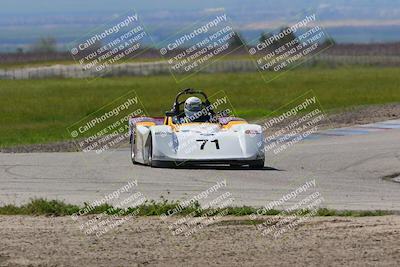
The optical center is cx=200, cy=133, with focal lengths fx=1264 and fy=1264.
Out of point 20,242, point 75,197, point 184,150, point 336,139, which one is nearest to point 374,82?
point 336,139

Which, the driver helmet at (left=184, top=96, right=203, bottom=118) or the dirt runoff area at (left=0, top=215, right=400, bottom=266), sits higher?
the driver helmet at (left=184, top=96, right=203, bottom=118)

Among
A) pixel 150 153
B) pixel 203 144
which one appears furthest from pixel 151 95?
pixel 203 144

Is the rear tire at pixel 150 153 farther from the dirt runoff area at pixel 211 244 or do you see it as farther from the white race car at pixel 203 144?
the dirt runoff area at pixel 211 244

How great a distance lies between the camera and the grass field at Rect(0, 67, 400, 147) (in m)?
41.8

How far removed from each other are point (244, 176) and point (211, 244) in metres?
8.70

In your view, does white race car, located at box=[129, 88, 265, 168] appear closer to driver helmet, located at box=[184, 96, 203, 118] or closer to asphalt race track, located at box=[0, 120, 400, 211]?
asphalt race track, located at box=[0, 120, 400, 211]

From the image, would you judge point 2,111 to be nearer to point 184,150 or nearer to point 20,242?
point 184,150

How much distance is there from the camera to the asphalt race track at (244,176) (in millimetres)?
18047

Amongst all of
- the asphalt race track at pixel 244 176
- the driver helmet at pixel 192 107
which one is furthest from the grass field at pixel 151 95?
the driver helmet at pixel 192 107

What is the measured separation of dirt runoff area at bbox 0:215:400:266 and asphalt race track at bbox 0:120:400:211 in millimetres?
2584

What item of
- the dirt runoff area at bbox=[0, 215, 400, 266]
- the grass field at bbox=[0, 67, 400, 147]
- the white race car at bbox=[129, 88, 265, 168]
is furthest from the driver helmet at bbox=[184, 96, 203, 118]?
the dirt runoff area at bbox=[0, 215, 400, 266]

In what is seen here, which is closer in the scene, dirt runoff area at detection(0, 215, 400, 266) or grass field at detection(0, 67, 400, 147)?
dirt runoff area at detection(0, 215, 400, 266)

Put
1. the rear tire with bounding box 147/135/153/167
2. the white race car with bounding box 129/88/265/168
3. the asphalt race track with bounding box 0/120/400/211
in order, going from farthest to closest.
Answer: the rear tire with bounding box 147/135/153/167 < the white race car with bounding box 129/88/265/168 < the asphalt race track with bounding box 0/120/400/211

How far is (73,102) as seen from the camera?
54938 mm
